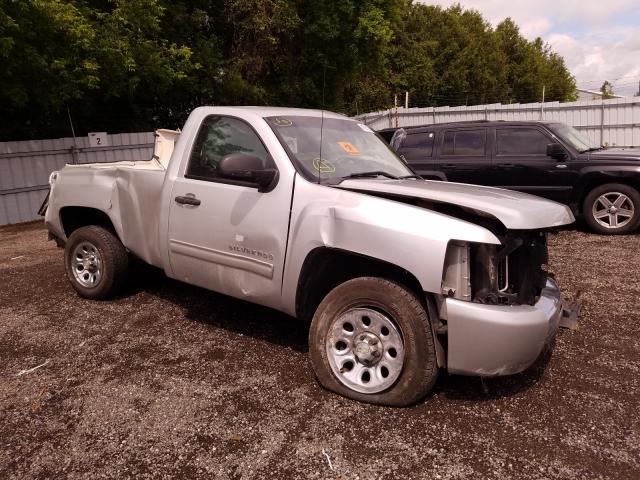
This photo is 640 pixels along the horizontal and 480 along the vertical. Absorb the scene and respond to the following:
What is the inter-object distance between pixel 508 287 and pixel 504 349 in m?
0.41

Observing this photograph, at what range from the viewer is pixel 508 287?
3.03m

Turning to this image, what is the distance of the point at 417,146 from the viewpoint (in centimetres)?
891

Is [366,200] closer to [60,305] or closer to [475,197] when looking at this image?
[475,197]

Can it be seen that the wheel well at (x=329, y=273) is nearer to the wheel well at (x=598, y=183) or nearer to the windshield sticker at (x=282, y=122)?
the windshield sticker at (x=282, y=122)

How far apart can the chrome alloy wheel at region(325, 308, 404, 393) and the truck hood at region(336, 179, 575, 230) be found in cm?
77

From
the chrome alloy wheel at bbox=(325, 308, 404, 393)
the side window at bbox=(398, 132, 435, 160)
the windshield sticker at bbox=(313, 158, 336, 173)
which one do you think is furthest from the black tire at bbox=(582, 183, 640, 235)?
the chrome alloy wheel at bbox=(325, 308, 404, 393)

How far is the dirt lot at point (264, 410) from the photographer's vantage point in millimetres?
2604

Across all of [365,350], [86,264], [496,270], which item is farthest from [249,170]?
[86,264]

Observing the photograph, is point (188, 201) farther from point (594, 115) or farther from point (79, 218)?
point (594, 115)

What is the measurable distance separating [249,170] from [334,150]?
0.79 metres

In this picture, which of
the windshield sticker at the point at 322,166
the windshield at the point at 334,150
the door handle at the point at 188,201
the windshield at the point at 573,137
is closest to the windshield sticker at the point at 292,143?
the windshield at the point at 334,150

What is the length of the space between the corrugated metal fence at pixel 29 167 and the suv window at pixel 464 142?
8.62 metres

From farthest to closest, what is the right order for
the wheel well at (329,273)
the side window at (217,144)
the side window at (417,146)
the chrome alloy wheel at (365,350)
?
the side window at (417,146) → the side window at (217,144) → the wheel well at (329,273) → the chrome alloy wheel at (365,350)

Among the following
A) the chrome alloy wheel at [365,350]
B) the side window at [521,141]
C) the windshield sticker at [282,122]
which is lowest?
the chrome alloy wheel at [365,350]
